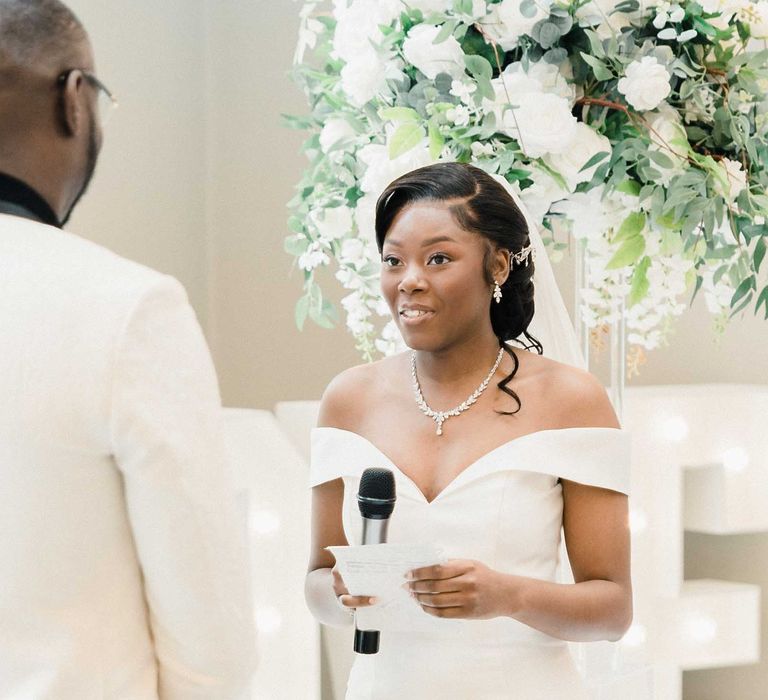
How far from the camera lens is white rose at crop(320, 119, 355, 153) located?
8.72ft

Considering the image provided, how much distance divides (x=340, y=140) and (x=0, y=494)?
5.32 ft

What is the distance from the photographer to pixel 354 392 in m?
2.38

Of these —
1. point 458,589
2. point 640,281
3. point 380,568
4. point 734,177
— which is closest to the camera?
point 380,568

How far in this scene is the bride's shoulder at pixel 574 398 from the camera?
2197mm

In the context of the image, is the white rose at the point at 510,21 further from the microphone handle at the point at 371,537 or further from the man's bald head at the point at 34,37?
the man's bald head at the point at 34,37

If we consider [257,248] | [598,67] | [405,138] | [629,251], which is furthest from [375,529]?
[257,248]

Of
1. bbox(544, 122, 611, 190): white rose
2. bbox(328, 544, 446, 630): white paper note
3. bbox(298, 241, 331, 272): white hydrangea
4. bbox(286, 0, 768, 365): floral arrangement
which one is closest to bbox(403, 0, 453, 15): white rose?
bbox(286, 0, 768, 365): floral arrangement

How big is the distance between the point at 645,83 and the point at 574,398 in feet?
2.29

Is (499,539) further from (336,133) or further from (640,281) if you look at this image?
(336,133)

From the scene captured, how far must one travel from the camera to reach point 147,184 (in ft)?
Answer: 13.2

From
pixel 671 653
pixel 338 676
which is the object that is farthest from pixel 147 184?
pixel 671 653

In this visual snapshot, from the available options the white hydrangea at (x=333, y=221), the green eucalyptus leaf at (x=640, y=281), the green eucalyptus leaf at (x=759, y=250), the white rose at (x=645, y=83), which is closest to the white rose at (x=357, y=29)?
the white hydrangea at (x=333, y=221)

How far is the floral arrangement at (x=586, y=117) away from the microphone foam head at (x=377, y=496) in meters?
0.86

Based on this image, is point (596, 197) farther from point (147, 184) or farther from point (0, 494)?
point (147, 184)
